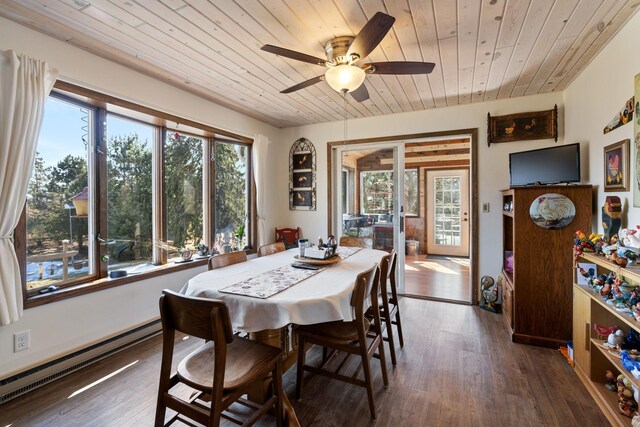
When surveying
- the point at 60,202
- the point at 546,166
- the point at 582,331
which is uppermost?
the point at 546,166

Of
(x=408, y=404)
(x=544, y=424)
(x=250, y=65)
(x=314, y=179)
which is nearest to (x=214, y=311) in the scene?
(x=408, y=404)

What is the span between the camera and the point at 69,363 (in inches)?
87.0

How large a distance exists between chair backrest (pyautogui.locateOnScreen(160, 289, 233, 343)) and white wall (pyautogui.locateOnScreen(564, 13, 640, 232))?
253 centimetres

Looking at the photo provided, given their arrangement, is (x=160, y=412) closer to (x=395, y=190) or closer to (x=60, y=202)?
(x=60, y=202)

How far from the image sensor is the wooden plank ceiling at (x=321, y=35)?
5.88 ft

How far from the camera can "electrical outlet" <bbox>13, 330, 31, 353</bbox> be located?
6.38 ft

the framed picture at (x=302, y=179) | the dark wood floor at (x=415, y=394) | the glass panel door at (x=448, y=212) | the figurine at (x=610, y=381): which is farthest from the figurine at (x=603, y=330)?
the glass panel door at (x=448, y=212)

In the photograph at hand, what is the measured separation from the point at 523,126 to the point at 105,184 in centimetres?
432

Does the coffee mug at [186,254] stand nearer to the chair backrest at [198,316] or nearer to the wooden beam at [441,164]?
the chair backrest at [198,316]

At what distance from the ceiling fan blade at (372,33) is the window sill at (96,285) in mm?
2601

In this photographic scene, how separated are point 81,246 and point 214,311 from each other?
2021 mm

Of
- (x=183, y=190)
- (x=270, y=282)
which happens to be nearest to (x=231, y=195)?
(x=183, y=190)

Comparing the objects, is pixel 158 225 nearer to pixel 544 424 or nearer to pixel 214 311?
pixel 214 311

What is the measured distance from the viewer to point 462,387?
6.64ft
